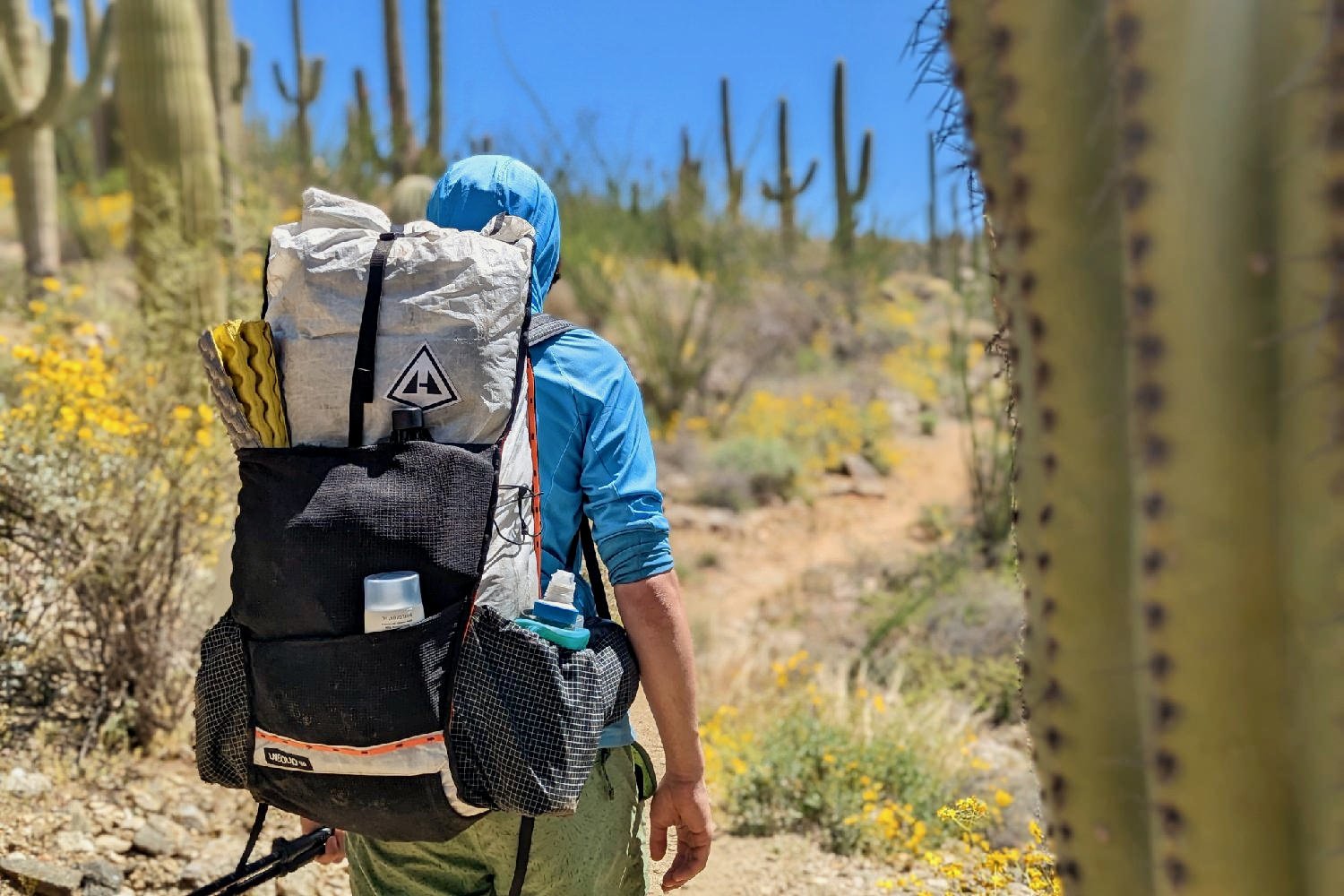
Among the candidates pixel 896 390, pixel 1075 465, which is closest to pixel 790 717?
pixel 1075 465

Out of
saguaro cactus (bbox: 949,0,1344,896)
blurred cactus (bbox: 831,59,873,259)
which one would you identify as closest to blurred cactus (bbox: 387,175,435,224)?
saguaro cactus (bbox: 949,0,1344,896)

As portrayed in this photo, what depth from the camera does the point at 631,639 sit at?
1.85 metres

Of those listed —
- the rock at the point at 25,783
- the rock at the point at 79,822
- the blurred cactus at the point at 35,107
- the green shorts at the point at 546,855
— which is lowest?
the rock at the point at 79,822

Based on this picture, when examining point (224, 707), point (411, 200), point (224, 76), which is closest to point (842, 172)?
point (224, 76)

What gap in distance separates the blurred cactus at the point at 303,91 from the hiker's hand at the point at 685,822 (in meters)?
16.8

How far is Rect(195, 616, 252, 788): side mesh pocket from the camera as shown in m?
1.68

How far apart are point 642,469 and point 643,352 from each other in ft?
36.8

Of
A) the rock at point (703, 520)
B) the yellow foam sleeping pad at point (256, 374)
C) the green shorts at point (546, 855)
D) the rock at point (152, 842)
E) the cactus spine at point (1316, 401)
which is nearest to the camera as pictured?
the cactus spine at point (1316, 401)

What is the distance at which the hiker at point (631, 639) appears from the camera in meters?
1.82

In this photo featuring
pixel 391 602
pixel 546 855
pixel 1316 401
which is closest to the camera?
pixel 1316 401

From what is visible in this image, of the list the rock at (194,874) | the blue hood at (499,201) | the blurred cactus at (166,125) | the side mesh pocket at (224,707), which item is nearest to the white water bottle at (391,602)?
the side mesh pocket at (224,707)

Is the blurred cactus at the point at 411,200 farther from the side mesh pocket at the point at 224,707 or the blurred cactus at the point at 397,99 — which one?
the side mesh pocket at the point at 224,707

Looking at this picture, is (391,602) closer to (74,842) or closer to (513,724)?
(513,724)

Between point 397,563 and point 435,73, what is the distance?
1597cm
